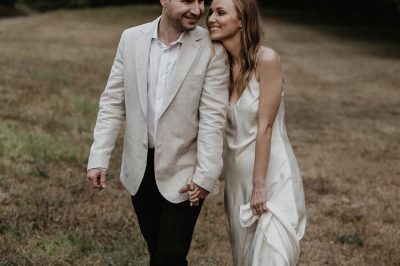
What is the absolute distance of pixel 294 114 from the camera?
39.3 feet

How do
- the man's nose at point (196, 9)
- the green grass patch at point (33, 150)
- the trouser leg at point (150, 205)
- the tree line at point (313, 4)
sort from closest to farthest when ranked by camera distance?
the man's nose at point (196, 9)
the trouser leg at point (150, 205)
the green grass patch at point (33, 150)
the tree line at point (313, 4)

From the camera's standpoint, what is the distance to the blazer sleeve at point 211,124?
10.6 ft

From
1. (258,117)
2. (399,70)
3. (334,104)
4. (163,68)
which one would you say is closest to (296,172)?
(258,117)

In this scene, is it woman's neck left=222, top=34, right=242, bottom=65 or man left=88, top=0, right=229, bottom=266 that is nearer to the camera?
man left=88, top=0, right=229, bottom=266

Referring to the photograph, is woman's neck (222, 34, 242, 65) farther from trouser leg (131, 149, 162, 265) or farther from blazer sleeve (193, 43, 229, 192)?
trouser leg (131, 149, 162, 265)

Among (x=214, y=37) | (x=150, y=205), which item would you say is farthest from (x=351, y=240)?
(x=214, y=37)

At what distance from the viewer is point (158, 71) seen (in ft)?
11.0

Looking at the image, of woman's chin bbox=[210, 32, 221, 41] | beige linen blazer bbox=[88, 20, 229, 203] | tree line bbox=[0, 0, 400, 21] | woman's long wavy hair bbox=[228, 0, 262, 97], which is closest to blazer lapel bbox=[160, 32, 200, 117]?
beige linen blazer bbox=[88, 20, 229, 203]

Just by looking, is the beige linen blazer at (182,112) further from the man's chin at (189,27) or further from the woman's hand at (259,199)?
the woman's hand at (259,199)

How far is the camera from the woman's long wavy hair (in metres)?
3.28

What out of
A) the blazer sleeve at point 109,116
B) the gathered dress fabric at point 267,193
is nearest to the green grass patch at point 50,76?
the blazer sleeve at point 109,116

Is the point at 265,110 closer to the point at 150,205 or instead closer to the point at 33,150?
the point at 150,205

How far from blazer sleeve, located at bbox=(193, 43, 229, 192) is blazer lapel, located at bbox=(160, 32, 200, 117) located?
Result: 107 mm

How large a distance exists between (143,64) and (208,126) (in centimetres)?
48
